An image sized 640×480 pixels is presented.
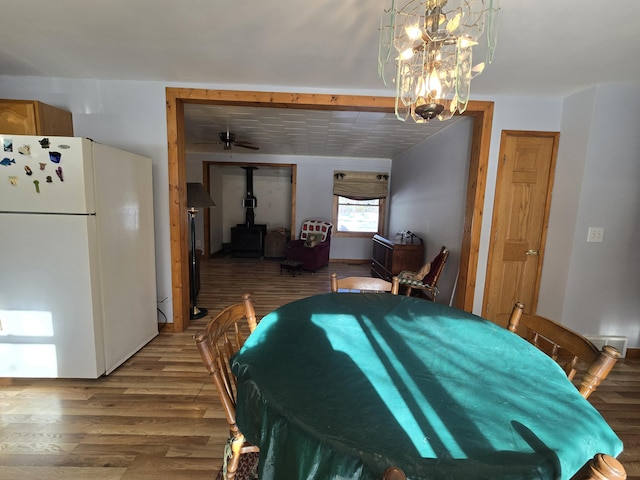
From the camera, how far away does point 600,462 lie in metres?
0.47

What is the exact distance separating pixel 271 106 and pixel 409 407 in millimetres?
2684

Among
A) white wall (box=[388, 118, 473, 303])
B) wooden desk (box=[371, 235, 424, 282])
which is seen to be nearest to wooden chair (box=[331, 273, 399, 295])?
white wall (box=[388, 118, 473, 303])

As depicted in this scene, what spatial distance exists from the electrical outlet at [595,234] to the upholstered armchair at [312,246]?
151 inches

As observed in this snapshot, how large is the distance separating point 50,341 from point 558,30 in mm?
3708

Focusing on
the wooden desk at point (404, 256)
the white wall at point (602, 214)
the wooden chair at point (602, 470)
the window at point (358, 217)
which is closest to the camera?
the wooden chair at point (602, 470)

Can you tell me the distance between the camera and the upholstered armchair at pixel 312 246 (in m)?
5.39

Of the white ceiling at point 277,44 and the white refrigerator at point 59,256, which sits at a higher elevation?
the white ceiling at point 277,44

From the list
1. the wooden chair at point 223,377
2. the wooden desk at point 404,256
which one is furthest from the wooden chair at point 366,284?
the wooden desk at point 404,256

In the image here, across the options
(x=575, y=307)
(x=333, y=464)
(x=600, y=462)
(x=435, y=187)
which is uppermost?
(x=435, y=187)

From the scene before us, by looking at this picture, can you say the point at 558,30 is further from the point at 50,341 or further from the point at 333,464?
the point at 50,341

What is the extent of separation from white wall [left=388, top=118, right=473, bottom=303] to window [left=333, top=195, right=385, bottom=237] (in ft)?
4.12

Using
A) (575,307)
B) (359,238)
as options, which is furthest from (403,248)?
(359,238)

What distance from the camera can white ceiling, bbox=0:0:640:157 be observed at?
4.95 ft

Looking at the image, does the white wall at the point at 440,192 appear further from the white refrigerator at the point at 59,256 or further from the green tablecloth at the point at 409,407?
the white refrigerator at the point at 59,256
